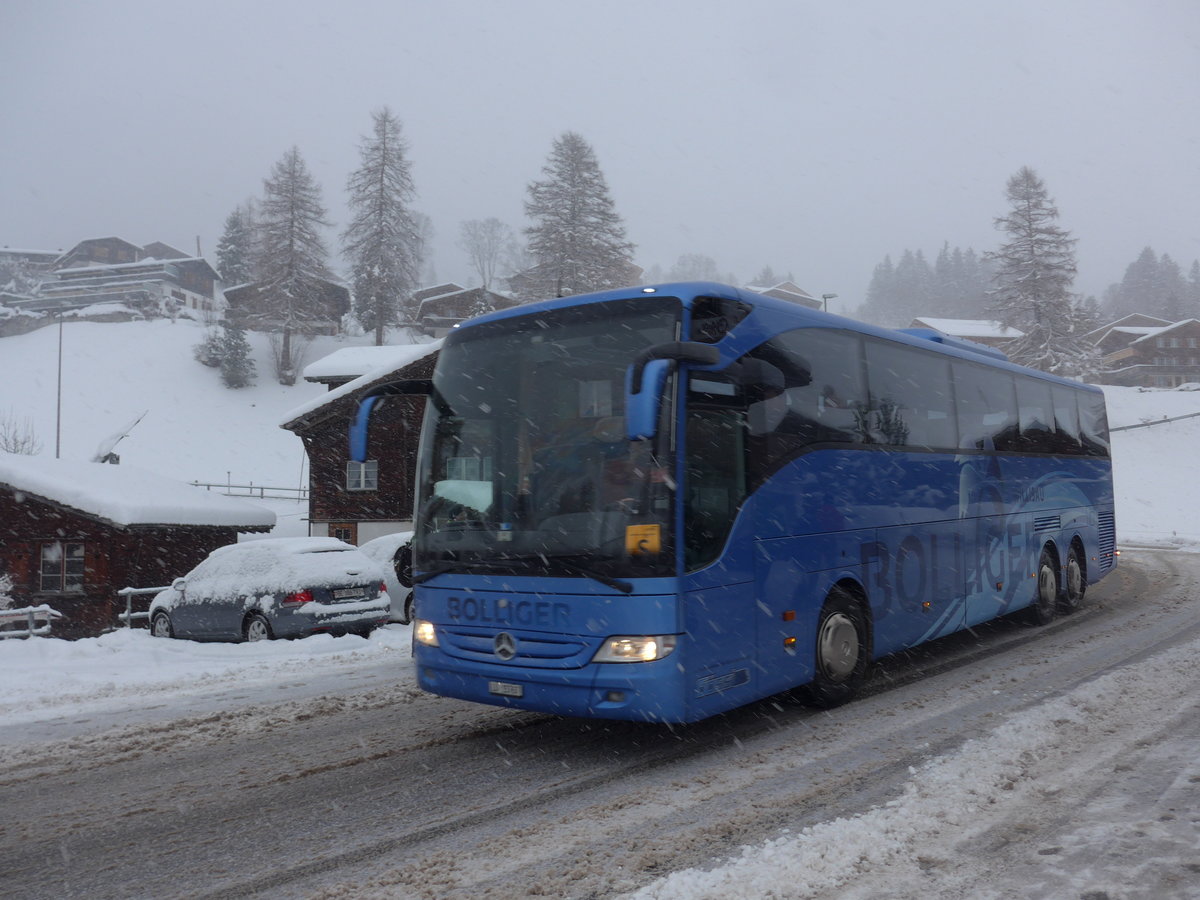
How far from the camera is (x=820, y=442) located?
7320 millimetres

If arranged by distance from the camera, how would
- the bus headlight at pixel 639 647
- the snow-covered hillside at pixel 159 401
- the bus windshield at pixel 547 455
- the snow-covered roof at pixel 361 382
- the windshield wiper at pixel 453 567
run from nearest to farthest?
1. the bus headlight at pixel 639 647
2. the bus windshield at pixel 547 455
3. the windshield wiper at pixel 453 567
4. the snow-covered roof at pixel 361 382
5. the snow-covered hillside at pixel 159 401

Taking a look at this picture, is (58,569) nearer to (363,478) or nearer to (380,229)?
(363,478)

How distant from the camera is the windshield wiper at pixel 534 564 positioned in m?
5.70

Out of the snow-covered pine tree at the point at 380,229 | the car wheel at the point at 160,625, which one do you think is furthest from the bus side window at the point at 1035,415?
the snow-covered pine tree at the point at 380,229

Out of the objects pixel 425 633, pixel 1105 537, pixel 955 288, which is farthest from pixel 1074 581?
pixel 955 288

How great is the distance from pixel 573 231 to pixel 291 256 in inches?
1132

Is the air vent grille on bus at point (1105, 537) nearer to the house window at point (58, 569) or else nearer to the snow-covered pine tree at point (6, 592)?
the house window at point (58, 569)

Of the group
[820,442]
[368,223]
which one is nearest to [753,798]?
[820,442]

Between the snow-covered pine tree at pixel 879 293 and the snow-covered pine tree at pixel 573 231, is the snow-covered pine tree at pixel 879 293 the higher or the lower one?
the higher one

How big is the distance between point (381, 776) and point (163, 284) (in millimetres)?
105653

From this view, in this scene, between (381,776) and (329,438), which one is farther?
(329,438)

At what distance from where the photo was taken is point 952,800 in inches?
197

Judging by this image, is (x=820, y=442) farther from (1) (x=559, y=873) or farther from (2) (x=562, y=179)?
(2) (x=562, y=179)

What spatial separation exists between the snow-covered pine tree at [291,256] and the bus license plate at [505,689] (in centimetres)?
7038
